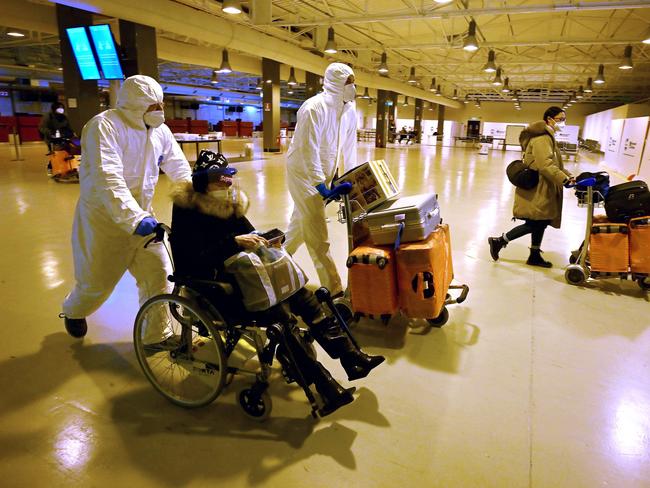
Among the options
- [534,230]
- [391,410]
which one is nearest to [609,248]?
[534,230]

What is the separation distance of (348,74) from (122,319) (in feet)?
7.10

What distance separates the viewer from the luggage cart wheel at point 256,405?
1811mm

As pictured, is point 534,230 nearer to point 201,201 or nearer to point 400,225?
point 400,225

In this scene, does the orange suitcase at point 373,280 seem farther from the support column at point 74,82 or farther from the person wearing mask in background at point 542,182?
the support column at point 74,82

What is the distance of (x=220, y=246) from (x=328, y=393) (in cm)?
76

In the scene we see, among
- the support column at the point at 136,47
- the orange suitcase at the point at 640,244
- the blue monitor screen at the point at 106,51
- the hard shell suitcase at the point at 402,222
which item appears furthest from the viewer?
the support column at the point at 136,47

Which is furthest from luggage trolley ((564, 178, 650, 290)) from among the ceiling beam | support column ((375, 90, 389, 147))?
support column ((375, 90, 389, 147))

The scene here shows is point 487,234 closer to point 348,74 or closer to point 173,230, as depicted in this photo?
point 348,74

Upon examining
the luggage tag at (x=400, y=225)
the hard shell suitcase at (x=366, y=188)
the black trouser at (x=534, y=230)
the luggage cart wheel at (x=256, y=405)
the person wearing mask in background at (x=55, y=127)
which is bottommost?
the luggage cart wheel at (x=256, y=405)

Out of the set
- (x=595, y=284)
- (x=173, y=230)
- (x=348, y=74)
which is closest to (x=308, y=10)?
(x=348, y=74)

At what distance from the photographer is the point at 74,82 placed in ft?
27.0

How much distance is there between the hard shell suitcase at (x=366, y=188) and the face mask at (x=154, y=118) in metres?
1.08

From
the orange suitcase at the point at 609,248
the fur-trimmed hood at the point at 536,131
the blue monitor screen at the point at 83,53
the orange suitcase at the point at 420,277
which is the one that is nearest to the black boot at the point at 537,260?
the orange suitcase at the point at 609,248

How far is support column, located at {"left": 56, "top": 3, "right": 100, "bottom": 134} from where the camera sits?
7.96 m
